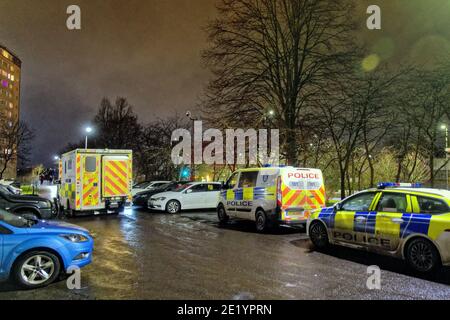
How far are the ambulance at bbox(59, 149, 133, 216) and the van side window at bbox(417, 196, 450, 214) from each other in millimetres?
11128

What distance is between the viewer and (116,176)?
50.1 feet

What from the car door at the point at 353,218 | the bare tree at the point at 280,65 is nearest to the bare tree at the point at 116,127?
the bare tree at the point at 280,65

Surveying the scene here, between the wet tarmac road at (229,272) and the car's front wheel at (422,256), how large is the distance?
24 cm

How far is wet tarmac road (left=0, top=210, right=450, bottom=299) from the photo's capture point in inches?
213

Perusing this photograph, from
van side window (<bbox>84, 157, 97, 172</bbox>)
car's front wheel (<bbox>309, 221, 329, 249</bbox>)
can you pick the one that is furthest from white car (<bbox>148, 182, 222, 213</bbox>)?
car's front wheel (<bbox>309, 221, 329, 249</bbox>)

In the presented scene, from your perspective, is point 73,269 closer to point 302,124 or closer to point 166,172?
point 302,124

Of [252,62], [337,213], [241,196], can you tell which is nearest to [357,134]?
[252,62]

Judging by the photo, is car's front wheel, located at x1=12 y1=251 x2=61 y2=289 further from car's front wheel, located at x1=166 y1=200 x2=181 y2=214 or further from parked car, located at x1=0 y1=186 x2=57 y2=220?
car's front wheel, located at x1=166 y1=200 x2=181 y2=214

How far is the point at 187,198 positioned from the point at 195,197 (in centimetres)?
40

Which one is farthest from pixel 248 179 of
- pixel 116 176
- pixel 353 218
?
pixel 116 176

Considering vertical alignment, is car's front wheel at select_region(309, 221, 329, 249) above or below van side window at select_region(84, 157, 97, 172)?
below

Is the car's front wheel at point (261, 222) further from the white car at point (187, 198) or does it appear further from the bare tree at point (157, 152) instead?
the bare tree at point (157, 152)
